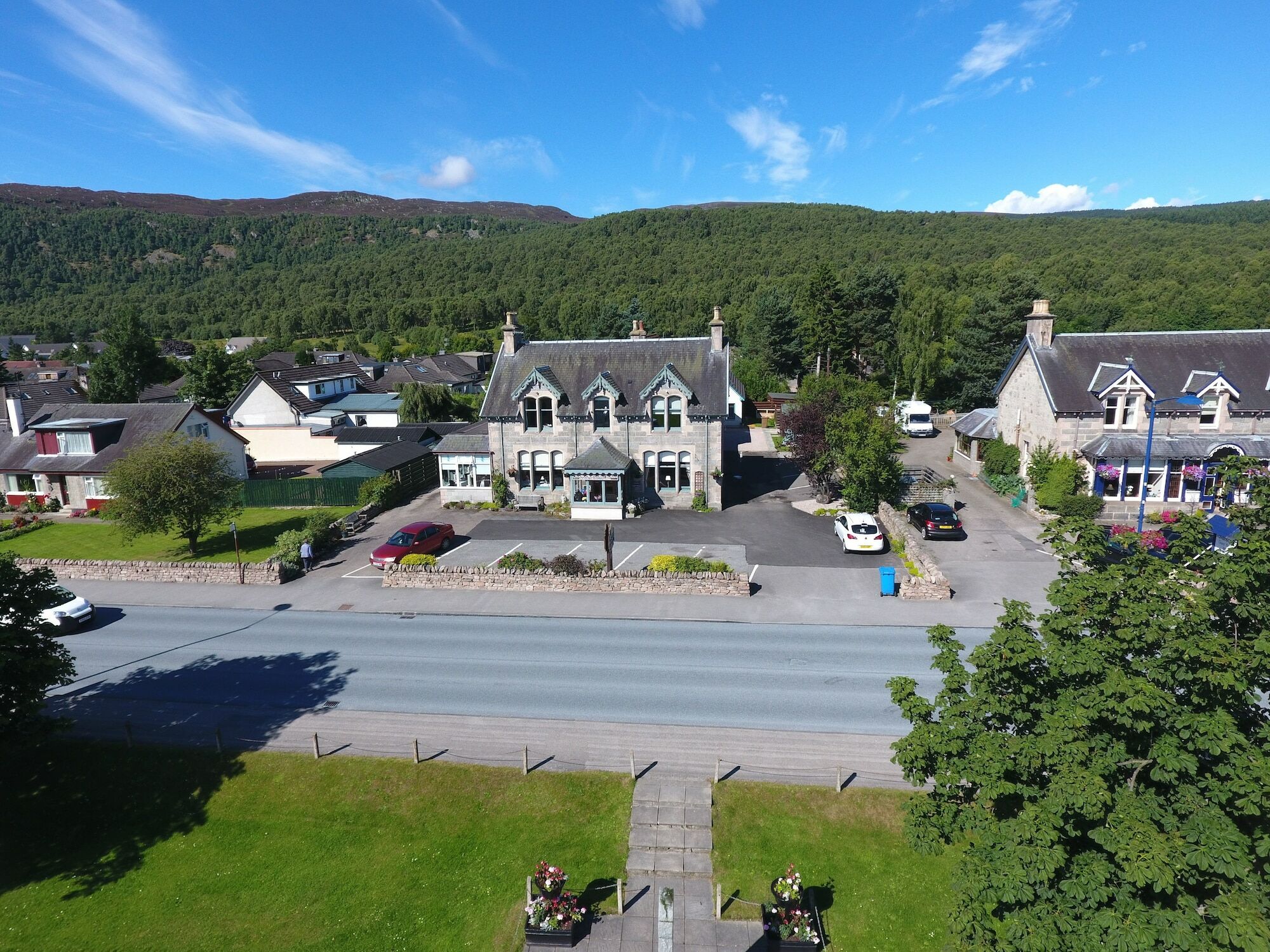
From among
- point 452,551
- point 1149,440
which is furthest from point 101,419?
point 1149,440

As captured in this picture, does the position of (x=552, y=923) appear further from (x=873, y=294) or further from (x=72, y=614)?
(x=873, y=294)

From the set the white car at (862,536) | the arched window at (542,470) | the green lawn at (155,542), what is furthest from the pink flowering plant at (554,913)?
the arched window at (542,470)

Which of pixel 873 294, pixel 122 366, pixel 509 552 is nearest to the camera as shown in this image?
pixel 509 552

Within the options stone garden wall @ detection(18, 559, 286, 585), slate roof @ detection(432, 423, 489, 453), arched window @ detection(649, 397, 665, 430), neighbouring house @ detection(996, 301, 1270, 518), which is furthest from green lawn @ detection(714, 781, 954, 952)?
slate roof @ detection(432, 423, 489, 453)

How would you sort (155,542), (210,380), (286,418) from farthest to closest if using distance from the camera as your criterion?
(210,380) → (286,418) → (155,542)

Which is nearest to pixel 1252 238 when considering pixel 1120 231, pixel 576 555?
pixel 1120 231

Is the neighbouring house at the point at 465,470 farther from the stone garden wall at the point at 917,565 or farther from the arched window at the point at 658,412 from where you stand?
the stone garden wall at the point at 917,565
